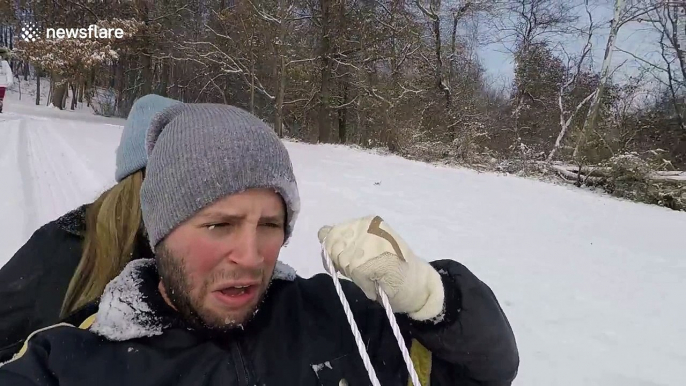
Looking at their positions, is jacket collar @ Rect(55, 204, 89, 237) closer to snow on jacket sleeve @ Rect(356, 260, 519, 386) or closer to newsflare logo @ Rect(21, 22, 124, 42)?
snow on jacket sleeve @ Rect(356, 260, 519, 386)

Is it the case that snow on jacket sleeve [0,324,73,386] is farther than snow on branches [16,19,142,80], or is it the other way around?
snow on branches [16,19,142,80]

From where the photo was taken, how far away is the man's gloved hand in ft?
3.97

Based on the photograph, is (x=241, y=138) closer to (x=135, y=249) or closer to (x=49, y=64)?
(x=135, y=249)

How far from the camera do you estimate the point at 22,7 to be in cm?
2014

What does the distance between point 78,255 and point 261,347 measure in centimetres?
101

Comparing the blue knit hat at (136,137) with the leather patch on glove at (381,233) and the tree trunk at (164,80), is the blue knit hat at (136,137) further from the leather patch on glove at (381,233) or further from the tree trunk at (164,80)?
the tree trunk at (164,80)

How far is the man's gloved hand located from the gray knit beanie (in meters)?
0.20

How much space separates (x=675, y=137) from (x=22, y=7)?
22.9 m

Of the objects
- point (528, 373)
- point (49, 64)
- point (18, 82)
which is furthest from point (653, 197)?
point (18, 82)

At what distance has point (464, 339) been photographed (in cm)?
127

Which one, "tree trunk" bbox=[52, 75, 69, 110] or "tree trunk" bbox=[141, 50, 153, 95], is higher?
"tree trunk" bbox=[141, 50, 153, 95]

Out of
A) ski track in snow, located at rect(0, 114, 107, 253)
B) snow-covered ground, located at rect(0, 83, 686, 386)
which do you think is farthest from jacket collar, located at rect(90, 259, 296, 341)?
snow-covered ground, located at rect(0, 83, 686, 386)

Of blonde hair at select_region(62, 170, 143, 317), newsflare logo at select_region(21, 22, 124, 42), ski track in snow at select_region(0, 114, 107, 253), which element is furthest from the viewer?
newsflare logo at select_region(21, 22, 124, 42)

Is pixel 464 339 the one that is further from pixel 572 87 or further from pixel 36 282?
pixel 572 87
